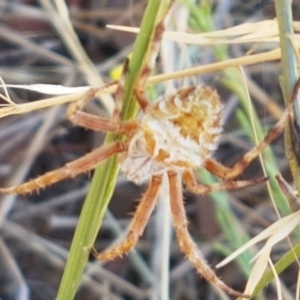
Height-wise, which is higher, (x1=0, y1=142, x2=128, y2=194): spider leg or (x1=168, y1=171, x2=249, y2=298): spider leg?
(x1=0, y1=142, x2=128, y2=194): spider leg

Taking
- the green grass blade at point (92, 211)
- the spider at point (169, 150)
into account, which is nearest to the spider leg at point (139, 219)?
the spider at point (169, 150)

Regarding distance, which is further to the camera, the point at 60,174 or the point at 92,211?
the point at 60,174

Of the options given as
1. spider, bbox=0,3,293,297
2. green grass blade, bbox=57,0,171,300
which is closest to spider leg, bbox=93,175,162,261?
spider, bbox=0,3,293,297

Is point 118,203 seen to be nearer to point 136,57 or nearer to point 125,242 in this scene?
point 125,242

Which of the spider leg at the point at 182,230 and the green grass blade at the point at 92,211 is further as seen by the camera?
the spider leg at the point at 182,230

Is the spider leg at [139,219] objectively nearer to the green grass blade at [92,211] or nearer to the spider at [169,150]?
the spider at [169,150]

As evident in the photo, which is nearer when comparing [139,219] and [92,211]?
[92,211]

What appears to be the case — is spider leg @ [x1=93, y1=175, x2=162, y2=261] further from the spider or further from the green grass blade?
the green grass blade
